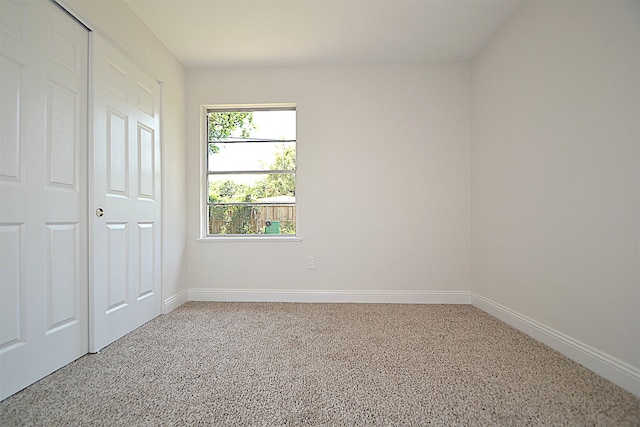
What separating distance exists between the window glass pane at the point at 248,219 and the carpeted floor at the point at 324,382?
1.26 metres

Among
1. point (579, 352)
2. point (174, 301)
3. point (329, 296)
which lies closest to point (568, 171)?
point (579, 352)

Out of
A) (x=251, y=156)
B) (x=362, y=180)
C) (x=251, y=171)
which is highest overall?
(x=251, y=156)

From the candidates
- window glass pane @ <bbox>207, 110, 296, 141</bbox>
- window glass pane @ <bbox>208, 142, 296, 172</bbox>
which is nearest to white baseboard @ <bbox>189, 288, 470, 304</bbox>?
window glass pane @ <bbox>208, 142, 296, 172</bbox>

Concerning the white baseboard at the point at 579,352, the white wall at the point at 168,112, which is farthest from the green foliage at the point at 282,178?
the white baseboard at the point at 579,352

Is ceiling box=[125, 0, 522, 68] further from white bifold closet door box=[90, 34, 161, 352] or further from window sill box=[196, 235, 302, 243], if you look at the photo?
window sill box=[196, 235, 302, 243]

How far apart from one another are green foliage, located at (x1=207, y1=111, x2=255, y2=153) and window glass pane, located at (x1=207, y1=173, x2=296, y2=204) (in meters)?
0.39

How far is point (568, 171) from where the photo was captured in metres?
→ 2.10

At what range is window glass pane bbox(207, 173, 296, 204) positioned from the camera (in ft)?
12.2

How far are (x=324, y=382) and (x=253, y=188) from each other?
2.42m

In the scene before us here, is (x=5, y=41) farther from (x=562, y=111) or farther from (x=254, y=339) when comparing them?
(x=562, y=111)

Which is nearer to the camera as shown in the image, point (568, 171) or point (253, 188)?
point (568, 171)

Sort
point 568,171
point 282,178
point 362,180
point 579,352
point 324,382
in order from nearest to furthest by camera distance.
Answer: point 324,382
point 579,352
point 568,171
point 362,180
point 282,178

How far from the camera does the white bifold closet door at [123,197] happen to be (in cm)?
221

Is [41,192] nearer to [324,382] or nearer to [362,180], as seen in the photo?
[324,382]
